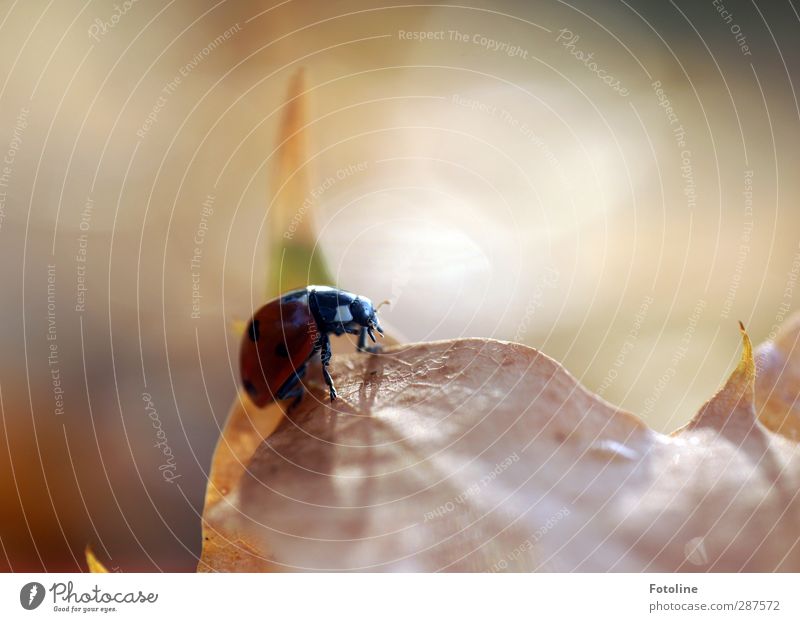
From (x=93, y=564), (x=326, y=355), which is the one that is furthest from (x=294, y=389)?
(x=93, y=564)

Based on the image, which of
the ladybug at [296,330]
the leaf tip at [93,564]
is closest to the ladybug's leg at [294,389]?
the ladybug at [296,330]

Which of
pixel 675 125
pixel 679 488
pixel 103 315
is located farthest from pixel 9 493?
pixel 675 125

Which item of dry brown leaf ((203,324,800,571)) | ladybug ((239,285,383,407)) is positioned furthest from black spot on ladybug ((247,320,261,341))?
dry brown leaf ((203,324,800,571))

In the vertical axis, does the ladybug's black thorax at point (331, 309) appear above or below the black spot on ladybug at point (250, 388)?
above

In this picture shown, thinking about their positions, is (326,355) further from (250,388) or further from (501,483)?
(501,483)

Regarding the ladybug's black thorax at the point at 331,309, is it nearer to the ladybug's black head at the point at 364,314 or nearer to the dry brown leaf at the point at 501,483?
the ladybug's black head at the point at 364,314

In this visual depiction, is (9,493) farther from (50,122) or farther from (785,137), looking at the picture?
(785,137)
